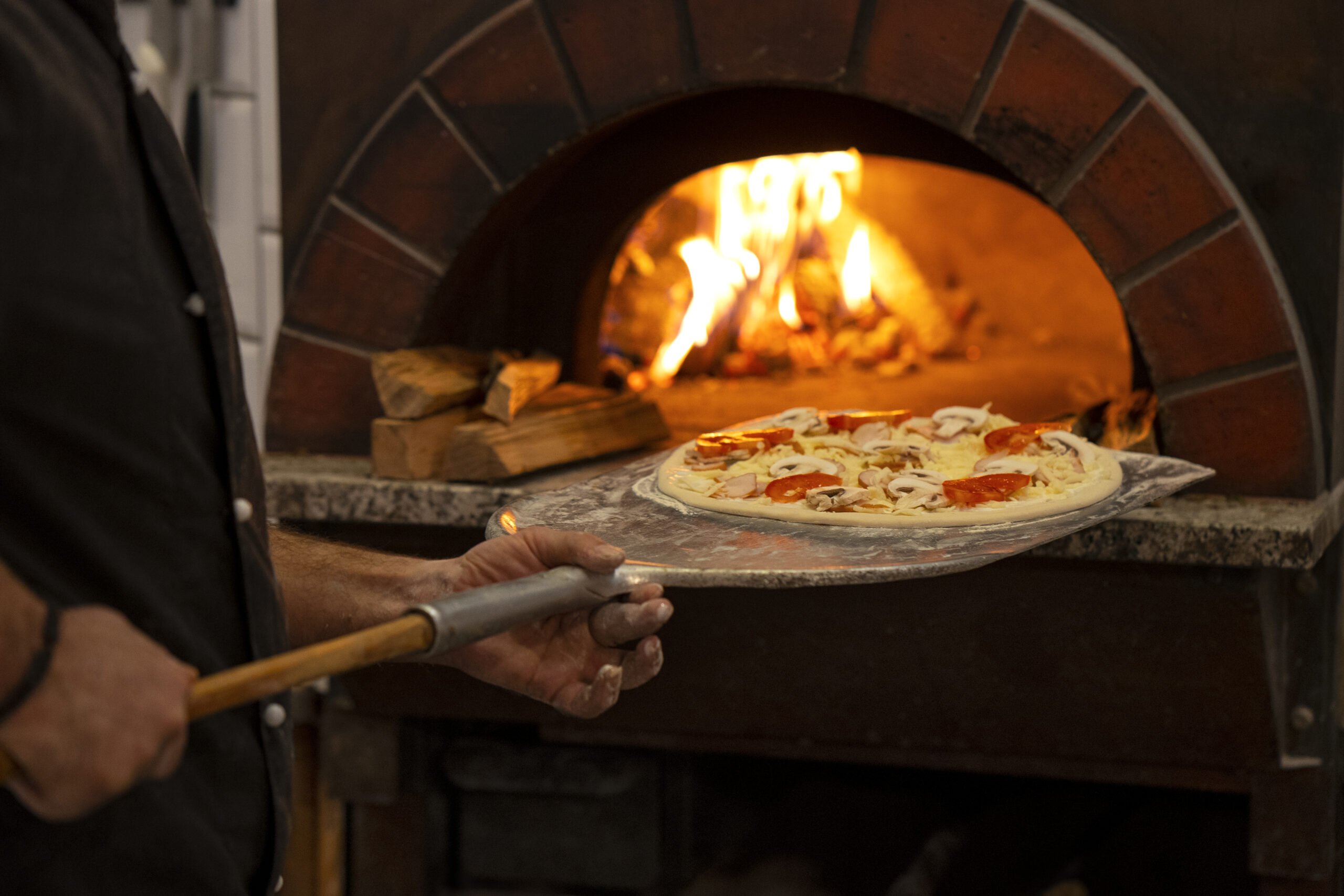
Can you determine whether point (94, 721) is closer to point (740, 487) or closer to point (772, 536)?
point (772, 536)

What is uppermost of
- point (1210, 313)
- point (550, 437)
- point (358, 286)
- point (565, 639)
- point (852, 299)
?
point (852, 299)

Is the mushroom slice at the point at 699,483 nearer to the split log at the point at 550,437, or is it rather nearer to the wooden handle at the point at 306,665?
the split log at the point at 550,437

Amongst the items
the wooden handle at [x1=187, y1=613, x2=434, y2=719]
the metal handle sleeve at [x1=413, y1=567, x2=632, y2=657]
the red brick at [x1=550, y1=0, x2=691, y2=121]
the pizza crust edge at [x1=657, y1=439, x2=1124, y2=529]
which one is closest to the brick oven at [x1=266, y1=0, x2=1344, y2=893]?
the red brick at [x1=550, y1=0, x2=691, y2=121]

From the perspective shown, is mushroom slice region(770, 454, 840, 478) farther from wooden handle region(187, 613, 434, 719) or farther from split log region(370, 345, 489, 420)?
wooden handle region(187, 613, 434, 719)

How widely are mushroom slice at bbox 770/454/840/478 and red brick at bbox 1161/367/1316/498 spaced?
1.69ft

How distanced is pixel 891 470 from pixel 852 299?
171cm

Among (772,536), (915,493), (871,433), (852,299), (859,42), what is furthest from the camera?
(852,299)

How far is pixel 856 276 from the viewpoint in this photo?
3191 millimetres

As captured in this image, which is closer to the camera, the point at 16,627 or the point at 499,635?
the point at 16,627

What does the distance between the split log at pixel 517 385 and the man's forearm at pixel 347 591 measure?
0.59 m

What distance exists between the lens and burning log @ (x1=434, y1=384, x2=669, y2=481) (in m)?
1.78

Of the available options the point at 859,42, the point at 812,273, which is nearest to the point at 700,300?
the point at 812,273

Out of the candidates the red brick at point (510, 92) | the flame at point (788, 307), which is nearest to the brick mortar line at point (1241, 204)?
the red brick at point (510, 92)

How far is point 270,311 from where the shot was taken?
2105 mm
